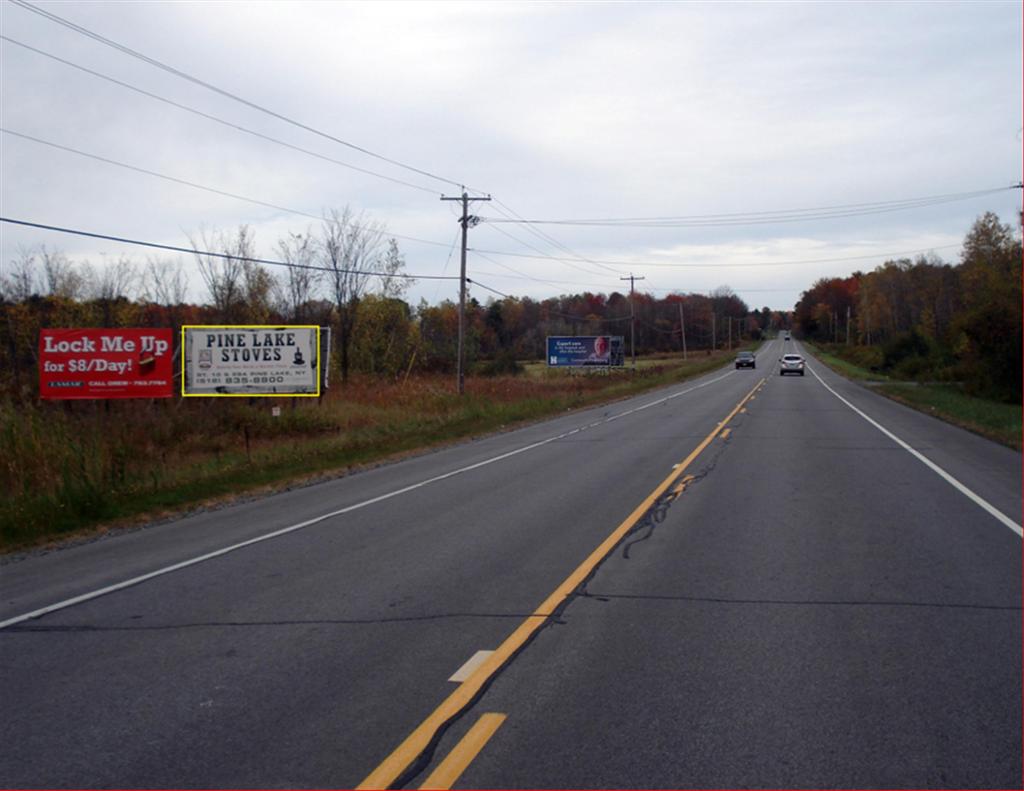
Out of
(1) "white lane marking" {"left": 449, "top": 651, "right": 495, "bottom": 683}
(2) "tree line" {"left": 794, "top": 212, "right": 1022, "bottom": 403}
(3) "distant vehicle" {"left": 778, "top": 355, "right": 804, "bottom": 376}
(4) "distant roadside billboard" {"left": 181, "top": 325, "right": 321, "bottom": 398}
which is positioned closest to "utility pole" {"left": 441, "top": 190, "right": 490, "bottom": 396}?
(4) "distant roadside billboard" {"left": 181, "top": 325, "right": 321, "bottom": 398}

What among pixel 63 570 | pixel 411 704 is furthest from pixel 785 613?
pixel 63 570

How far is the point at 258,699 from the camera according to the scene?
5652 millimetres

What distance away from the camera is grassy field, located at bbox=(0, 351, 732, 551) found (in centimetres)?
1416

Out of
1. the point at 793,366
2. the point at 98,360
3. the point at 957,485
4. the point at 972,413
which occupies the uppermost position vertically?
the point at 98,360

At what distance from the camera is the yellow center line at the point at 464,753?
14.6ft

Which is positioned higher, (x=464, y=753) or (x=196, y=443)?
(x=464, y=753)

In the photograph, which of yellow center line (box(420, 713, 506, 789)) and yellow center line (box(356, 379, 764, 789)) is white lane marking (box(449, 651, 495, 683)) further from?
yellow center line (box(420, 713, 506, 789))

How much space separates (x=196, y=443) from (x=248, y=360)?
3.24m

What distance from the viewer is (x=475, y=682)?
5801mm

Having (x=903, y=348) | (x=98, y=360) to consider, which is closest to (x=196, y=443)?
(x=98, y=360)

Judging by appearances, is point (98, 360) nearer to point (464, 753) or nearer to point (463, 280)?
point (463, 280)

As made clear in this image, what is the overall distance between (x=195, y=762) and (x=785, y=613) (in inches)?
179

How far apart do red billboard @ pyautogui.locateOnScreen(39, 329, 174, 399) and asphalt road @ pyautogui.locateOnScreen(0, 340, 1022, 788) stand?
46.8ft

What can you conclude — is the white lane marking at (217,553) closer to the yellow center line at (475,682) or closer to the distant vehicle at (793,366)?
the yellow center line at (475,682)
